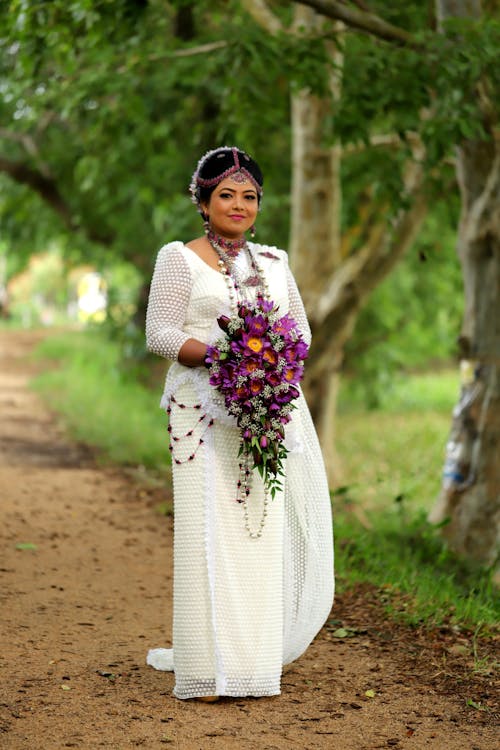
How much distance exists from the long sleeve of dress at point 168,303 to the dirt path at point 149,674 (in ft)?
4.97

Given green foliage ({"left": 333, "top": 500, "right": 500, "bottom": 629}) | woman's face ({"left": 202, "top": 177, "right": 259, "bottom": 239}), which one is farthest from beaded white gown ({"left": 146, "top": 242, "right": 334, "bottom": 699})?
green foliage ({"left": 333, "top": 500, "right": 500, "bottom": 629})

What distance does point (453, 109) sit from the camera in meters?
8.03

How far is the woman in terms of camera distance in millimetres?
4785

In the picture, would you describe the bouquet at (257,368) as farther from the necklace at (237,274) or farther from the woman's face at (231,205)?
the woman's face at (231,205)

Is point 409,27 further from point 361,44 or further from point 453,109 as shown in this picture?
point 453,109

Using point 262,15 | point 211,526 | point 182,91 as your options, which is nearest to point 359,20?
point 262,15

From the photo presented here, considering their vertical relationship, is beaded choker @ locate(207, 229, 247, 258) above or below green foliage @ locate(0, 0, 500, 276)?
below

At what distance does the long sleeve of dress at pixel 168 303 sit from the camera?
4754 mm

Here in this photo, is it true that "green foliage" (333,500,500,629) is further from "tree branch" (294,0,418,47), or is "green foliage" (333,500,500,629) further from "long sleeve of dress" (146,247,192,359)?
"tree branch" (294,0,418,47)

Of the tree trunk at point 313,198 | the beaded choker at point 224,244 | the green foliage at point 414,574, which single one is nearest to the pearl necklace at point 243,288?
the beaded choker at point 224,244

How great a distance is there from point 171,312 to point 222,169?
66cm

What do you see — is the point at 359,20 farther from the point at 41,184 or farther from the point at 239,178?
the point at 41,184

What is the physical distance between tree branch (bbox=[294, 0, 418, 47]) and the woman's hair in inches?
119

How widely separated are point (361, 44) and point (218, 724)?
6.60m
